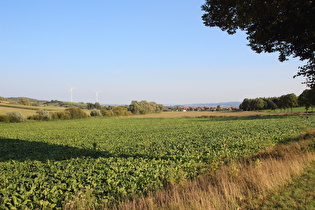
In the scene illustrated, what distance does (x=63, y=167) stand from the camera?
10.2 meters

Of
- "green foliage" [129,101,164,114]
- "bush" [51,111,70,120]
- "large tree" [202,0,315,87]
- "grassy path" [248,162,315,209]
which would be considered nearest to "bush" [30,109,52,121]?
"bush" [51,111,70,120]

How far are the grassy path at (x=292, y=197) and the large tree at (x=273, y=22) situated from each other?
6365 mm

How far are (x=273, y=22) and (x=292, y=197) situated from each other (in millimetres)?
7698

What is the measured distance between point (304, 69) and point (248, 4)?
6222 mm

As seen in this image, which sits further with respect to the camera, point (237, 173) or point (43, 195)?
point (237, 173)

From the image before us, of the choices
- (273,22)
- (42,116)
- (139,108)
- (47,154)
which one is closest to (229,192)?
(273,22)

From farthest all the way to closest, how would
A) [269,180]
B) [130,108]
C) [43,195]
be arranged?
[130,108] < [43,195] < [269,180]

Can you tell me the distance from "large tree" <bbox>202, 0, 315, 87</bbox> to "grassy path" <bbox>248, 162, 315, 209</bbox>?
637 cm

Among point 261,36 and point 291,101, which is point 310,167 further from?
point 291,101

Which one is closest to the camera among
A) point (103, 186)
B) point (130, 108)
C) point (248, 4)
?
point (103, 186)

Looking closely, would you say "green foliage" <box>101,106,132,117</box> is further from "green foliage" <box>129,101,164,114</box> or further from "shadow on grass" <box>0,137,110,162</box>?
"shadow on grass" <box>0,137,110,162</box>

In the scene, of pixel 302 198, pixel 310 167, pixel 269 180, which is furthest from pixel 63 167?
pixel 310 167

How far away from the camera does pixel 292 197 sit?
17.3 feet

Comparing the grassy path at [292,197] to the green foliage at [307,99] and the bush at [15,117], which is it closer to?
the green foliage at [307,99]
